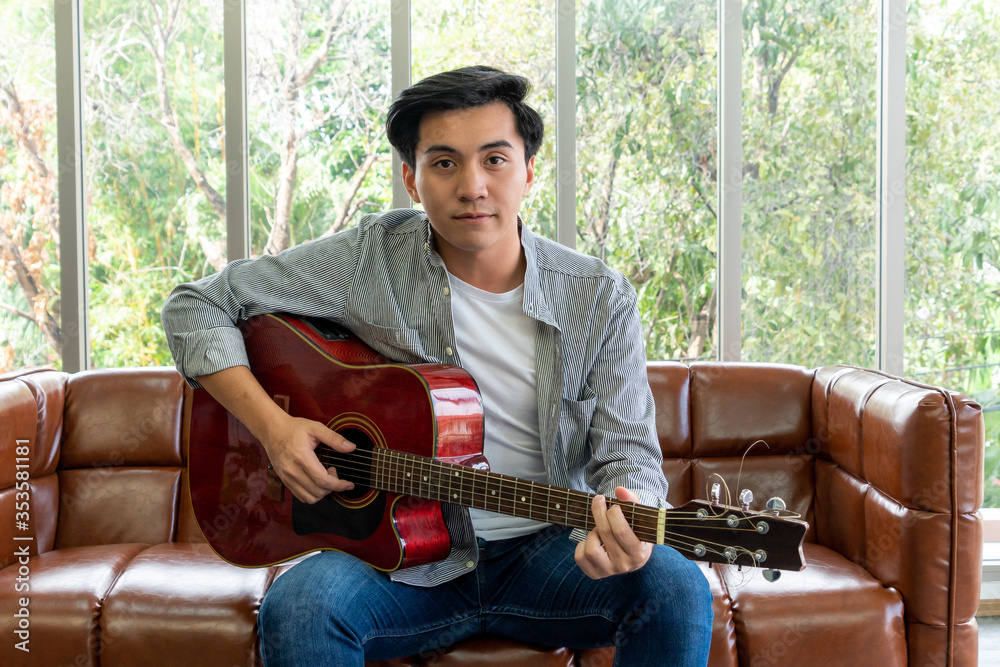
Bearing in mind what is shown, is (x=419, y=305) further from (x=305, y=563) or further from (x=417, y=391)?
(x=305, y=563)

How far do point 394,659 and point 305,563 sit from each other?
33 centimetres

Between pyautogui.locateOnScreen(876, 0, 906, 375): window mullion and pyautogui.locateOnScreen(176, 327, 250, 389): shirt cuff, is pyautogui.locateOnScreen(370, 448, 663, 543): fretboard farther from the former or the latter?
pyautogui.locateOnScreen(876, 0, 906, 375): window mullion

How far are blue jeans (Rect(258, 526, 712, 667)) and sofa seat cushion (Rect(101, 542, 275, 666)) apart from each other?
39cm

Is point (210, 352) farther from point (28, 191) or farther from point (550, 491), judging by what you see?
point (28, 191)

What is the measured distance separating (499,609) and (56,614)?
1.00 m

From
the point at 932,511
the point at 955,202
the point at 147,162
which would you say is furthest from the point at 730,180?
the point at 147,162

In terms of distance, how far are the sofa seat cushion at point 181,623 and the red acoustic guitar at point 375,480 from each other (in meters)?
0.22

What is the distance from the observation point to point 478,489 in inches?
48.5

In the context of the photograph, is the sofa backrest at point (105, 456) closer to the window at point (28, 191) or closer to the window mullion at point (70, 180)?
the window mullion at point (70, 180)

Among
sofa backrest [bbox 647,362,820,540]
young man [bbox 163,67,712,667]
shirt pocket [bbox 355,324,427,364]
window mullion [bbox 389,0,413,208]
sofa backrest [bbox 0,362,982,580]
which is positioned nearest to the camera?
young man [bbox 163,67,712,667]

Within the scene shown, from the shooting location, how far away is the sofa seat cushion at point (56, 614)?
1.56 meters

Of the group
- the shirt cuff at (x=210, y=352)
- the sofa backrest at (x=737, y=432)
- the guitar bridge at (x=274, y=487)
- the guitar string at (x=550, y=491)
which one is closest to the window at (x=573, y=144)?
the sofa backrest at (x=737, y=432)

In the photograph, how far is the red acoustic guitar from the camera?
1076 mm

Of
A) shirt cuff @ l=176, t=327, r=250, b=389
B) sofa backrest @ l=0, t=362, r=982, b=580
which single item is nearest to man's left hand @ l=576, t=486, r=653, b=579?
shirt cuff @ l=176, t=327, r=250, b=389
